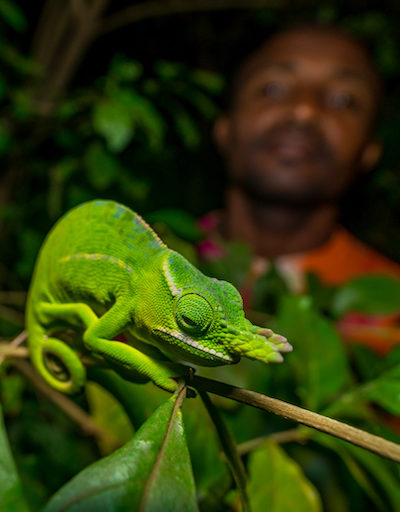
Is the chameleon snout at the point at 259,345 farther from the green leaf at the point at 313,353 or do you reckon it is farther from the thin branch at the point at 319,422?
the green leaf at the point at 313,353

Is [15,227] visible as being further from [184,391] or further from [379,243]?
[379,243]

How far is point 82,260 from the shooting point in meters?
0.47

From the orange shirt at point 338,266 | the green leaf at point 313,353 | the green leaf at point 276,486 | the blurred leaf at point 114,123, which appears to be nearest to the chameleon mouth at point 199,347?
the green leaf at point 276,486

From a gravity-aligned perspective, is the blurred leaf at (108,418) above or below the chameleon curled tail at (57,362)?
below

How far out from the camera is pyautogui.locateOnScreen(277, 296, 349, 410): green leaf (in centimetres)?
73

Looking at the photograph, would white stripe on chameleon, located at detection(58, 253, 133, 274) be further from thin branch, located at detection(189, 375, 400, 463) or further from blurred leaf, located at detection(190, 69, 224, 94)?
blurred leaf, located at detection(190, 69, 224, 94)

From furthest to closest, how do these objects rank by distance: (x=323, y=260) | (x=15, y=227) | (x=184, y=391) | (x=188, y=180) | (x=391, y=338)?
(x=188, y=180) → (x=323, y=260) → (x=15, y=227) → (x=391, y=338) → (x=184, y=391)

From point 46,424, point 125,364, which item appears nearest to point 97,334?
point 125,364

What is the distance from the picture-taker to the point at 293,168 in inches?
66.2

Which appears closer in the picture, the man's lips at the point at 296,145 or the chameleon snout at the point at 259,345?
the chameleon snout at the point at 259,345

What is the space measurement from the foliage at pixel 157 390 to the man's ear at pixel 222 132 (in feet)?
0.85

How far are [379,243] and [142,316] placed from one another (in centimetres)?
245

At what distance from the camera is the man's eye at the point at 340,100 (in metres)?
1.69

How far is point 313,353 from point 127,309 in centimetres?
44
